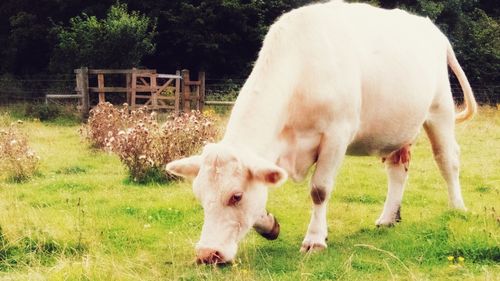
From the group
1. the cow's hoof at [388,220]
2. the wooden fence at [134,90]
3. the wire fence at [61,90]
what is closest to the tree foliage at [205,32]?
the wire fence at [61,90]

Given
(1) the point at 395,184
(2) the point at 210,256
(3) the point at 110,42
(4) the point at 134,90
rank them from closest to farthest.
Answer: (2) the point at 210,256 < (1) the point at 395,184 < (4) the point at 134,90 < (3) the point at 110,42

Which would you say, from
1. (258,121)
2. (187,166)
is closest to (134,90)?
(258,121)

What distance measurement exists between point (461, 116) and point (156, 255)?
4.21m

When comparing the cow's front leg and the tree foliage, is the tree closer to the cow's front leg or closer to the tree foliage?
the tree foliage

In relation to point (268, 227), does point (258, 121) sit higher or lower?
higher

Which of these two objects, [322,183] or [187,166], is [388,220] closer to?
[322,183]

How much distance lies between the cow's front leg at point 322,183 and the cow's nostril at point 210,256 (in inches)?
46.7

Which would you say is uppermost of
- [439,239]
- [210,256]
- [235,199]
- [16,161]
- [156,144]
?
[235,199]

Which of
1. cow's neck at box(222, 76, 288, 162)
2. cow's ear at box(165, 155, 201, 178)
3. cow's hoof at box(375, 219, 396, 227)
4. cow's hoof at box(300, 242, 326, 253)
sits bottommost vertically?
cow's hoof at box(375, 219, 396, 227)

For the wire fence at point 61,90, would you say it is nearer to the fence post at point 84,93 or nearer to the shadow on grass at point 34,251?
the fence post at point 84,93

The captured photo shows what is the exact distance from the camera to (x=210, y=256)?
14.5 feet

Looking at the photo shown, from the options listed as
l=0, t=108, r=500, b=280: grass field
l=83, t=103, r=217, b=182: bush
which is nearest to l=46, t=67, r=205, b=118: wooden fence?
l=83, t=103, r=217, b=182: bush

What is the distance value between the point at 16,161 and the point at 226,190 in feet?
19.5

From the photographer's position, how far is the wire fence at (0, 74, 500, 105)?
2900 cm
